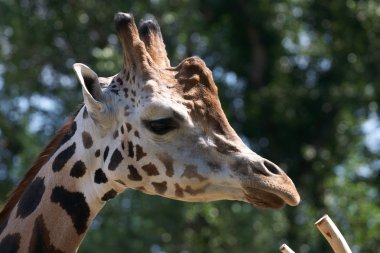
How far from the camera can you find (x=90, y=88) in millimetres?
7289

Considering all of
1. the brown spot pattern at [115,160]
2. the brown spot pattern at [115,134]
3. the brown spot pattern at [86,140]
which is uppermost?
the brown spot pattern at [115,134]

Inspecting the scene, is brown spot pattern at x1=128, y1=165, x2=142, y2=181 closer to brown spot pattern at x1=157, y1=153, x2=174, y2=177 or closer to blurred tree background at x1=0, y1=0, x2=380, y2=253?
brown spot pattern at x1=157, y1=153, x2=174, y2=177

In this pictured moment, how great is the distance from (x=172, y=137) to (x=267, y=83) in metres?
19.7

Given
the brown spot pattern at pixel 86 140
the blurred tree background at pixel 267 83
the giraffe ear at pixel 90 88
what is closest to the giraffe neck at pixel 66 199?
the brown spot pattern at pixel 86 140

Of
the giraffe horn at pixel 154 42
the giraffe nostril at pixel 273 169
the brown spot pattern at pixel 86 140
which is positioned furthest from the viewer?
the giraffe horn at pixel 154 42

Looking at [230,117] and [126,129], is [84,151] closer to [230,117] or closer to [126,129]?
[126,129]

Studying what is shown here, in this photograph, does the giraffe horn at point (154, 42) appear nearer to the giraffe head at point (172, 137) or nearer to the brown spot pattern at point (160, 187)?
the giraffe head at point (172, 137)

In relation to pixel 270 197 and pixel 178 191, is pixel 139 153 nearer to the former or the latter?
pixel 178 191

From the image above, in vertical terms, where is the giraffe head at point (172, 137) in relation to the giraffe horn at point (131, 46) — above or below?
below

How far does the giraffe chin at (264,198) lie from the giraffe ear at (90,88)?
115cm

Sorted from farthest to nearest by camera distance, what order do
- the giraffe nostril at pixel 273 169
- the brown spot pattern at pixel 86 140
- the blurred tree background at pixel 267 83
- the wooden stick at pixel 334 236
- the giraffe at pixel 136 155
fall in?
the blurred tree background at pixel 267 83 < the brown spot pattern at pixel 86 140 < the giraffe at pixel 136 155 < the giraffe nostril at pixel 273 169 < the wooden stick at pixel 334 236

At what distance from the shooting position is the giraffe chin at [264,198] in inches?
263

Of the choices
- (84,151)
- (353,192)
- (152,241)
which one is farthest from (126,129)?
(353,192)

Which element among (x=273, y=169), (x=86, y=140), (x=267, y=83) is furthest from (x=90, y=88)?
(x=267, y=83)
